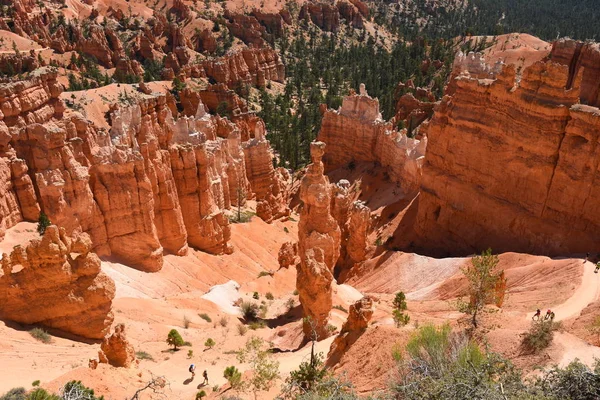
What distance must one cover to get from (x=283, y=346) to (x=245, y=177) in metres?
28.3

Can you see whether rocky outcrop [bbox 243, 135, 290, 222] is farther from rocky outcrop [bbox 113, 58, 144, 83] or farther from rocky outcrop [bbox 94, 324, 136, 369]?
rocky outcrop [bbox 113, 58, 144, 83]

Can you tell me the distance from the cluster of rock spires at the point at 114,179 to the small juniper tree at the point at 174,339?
6.66 m

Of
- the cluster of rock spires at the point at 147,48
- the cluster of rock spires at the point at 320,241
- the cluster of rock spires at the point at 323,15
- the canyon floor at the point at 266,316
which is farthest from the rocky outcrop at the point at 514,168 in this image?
the cluster of rock spires at the point at 323,15

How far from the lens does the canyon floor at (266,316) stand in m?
16.3

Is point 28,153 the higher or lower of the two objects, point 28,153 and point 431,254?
the higher

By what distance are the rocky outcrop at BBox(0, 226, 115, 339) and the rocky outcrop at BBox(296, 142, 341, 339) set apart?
9.52m

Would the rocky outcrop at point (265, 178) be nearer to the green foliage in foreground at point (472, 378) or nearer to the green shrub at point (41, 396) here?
the green foliage in foreground at point (472, 378)

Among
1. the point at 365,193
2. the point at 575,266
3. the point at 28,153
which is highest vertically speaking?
the point at 28,153

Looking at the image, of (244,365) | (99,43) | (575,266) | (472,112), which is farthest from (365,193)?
(99,43)

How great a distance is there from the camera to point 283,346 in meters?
24.2

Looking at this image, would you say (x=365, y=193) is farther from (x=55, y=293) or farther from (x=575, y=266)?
(x=55, y=293)

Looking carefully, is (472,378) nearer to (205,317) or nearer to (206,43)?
(205,317)

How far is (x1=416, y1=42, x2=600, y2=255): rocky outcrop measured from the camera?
28.0m

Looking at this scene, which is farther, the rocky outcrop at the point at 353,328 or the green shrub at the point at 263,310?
the green shrub at the point at 263,310
